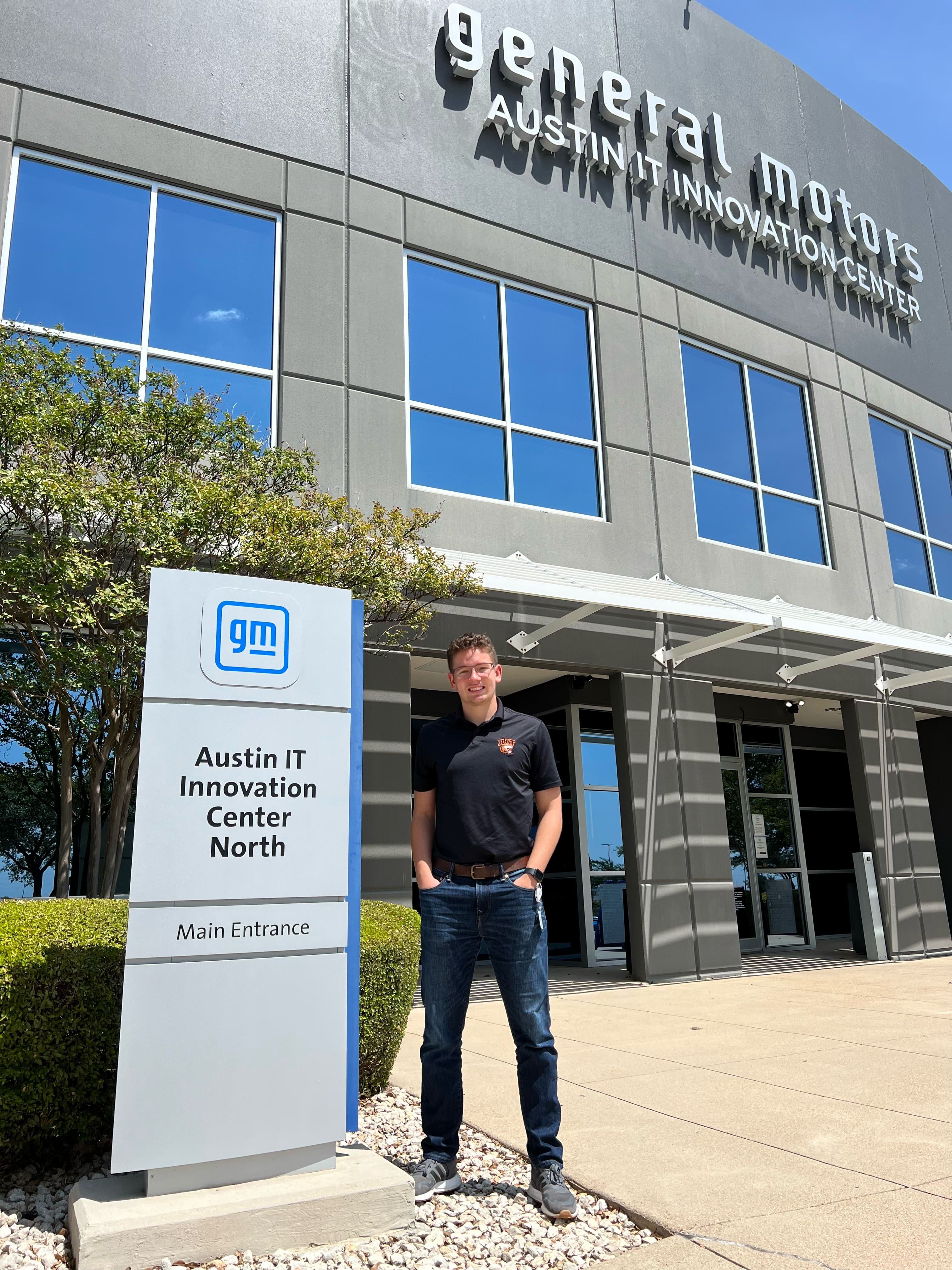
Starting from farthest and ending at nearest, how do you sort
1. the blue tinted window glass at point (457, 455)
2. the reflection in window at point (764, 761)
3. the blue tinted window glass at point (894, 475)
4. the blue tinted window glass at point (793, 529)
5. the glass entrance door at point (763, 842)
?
1. the reflection in window at point (764, 761)
2. the blue tinted window glass at point (894, 475)
3. the glass entrance door at point (763, 842)
4. the blue tinted window glass at point (793, 529)
5. the blue tinted window glass at point (457, 455)

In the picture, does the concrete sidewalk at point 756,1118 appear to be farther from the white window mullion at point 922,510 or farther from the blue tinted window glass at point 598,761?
the white window mullion at point 922,510

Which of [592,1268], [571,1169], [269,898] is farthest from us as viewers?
[571,1169]

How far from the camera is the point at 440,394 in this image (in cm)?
1042

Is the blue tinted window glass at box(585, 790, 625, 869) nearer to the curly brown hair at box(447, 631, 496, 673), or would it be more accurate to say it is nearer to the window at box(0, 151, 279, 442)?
the window at box(0, 151, 279, 442)

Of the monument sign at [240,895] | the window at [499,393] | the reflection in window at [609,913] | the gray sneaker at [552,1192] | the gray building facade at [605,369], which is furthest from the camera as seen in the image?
the reflection in window at [609,913]

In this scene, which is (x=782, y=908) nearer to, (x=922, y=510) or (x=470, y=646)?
(x=922, y=510)

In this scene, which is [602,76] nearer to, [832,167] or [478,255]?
[478,255]

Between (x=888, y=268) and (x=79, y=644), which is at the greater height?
(x=888, y=268)

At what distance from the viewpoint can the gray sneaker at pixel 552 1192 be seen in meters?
3.35

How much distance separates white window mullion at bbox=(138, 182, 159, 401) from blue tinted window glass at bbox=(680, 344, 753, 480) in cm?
648

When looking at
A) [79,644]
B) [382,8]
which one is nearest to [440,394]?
[382,8]

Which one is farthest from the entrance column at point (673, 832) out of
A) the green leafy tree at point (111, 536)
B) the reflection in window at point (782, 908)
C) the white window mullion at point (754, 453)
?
the green leafy tree at point (111, 536)

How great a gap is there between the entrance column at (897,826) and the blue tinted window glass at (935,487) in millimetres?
3431

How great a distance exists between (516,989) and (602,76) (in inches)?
476
